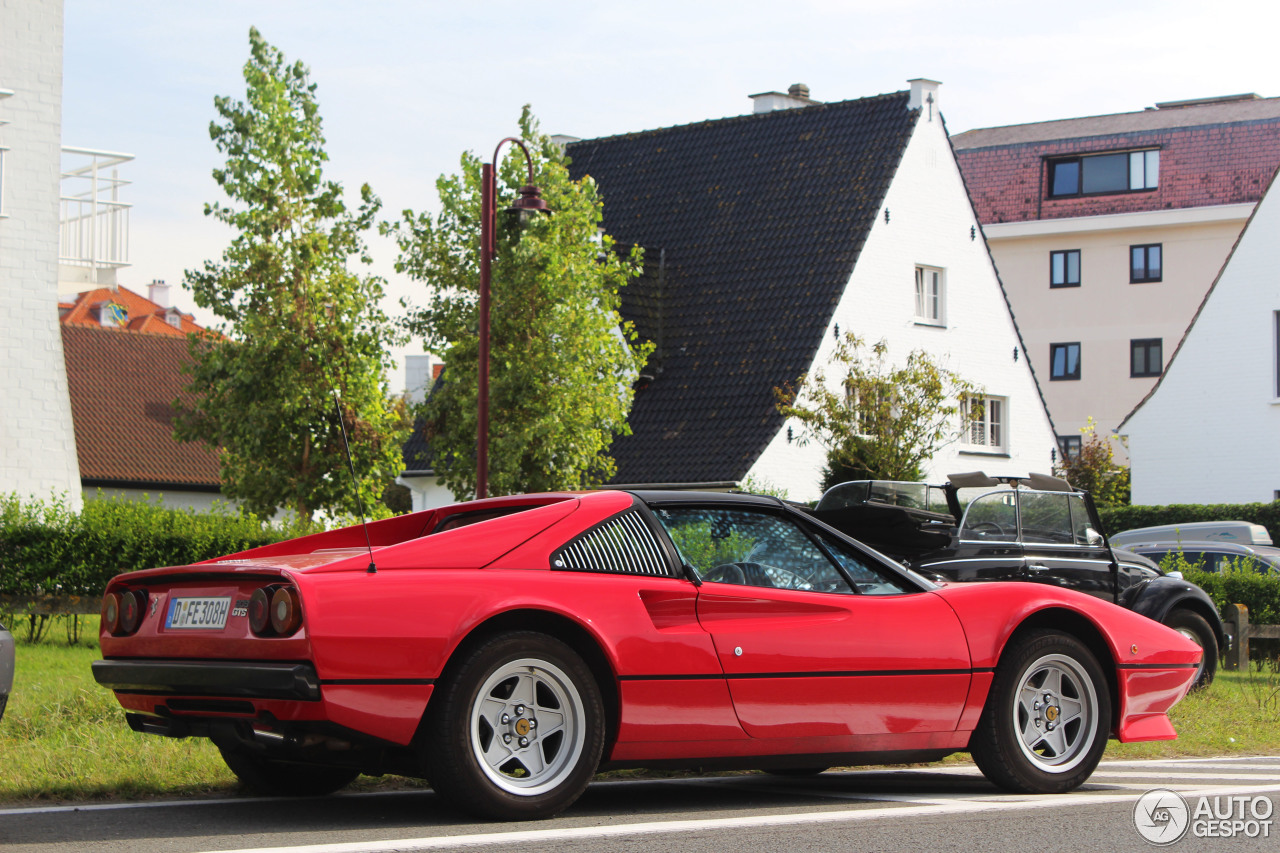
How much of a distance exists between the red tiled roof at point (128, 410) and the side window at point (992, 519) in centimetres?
3315

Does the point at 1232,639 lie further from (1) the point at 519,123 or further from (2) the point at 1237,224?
(2) the point at 1237,224

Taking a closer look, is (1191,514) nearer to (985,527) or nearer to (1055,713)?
(985,527)

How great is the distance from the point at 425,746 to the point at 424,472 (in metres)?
31.6

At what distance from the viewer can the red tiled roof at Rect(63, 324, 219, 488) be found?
44.0m

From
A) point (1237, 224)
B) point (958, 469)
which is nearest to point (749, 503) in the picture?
point (958, 469)

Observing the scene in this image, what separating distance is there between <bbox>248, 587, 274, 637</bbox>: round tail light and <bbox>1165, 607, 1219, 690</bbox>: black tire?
986 centimetres

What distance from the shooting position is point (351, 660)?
615 cm

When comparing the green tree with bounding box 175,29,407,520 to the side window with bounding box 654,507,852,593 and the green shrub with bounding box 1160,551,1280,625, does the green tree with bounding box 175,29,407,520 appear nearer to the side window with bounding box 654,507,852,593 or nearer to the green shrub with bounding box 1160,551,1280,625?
the green shrub with bounding box 1160,551,1280,625

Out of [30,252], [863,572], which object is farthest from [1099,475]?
[863,572]

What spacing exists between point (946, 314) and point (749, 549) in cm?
3002

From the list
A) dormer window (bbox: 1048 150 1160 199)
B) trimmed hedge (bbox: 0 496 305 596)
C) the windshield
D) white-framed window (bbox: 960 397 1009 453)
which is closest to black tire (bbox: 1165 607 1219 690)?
the windshield

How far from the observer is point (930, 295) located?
36.5 m

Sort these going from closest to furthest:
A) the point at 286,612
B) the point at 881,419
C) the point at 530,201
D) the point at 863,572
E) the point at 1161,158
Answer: the point at 286,612
the point at 863,572
the point at 530,201
the point at 881,419
the point at 1161,158

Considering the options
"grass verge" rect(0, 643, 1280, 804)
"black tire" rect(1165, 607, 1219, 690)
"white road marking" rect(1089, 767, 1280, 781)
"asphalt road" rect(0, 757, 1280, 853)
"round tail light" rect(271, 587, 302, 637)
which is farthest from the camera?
"black tire" rect(1165, 607, 1219, 690)
